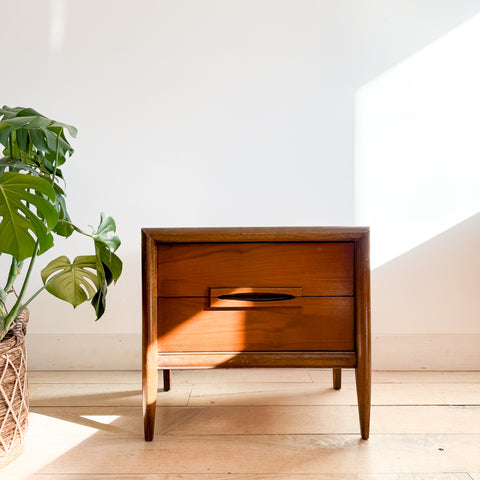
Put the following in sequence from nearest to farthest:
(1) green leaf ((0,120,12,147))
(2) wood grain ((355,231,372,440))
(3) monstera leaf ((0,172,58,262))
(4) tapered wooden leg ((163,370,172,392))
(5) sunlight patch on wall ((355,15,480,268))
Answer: (3) monstera leaf ((0,172,58,262))
(1) green leaf ((0,120,12,147))
(2) wood grain ((355,231,372,440))
(4) tapered wooden leg ((163,370,172,392))
(5) sunlight patch on wall ((355,15,480,268))

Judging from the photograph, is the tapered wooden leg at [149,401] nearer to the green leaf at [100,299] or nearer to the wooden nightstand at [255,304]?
the wooden nightstand at [255,304]

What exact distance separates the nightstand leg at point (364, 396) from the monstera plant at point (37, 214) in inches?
24.1

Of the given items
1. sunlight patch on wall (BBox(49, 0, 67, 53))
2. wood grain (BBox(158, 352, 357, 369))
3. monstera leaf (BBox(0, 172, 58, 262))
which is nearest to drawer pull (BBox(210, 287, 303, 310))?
wood grain (BBox(158, 352, 357, 369))

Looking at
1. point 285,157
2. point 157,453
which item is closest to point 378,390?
point 157,453

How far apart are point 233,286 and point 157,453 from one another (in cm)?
40

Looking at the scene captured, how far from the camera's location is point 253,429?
3.45 feet

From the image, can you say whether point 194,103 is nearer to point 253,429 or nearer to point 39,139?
point 39,139

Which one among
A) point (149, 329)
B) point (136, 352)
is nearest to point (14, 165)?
point (149, 329)

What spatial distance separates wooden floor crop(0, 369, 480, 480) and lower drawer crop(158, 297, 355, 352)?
0.21 m

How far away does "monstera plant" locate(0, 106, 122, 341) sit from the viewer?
77cm

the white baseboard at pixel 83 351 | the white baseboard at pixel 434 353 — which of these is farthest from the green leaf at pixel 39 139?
the white baseboard at pixel 434 353

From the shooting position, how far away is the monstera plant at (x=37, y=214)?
77 cm

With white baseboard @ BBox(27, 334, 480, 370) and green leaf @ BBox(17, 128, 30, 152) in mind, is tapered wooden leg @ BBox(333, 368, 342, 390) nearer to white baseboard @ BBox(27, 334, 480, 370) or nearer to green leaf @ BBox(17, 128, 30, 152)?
white baseboard @ BBox(27, 334, 480, 370)

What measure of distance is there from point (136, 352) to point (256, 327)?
68cm
